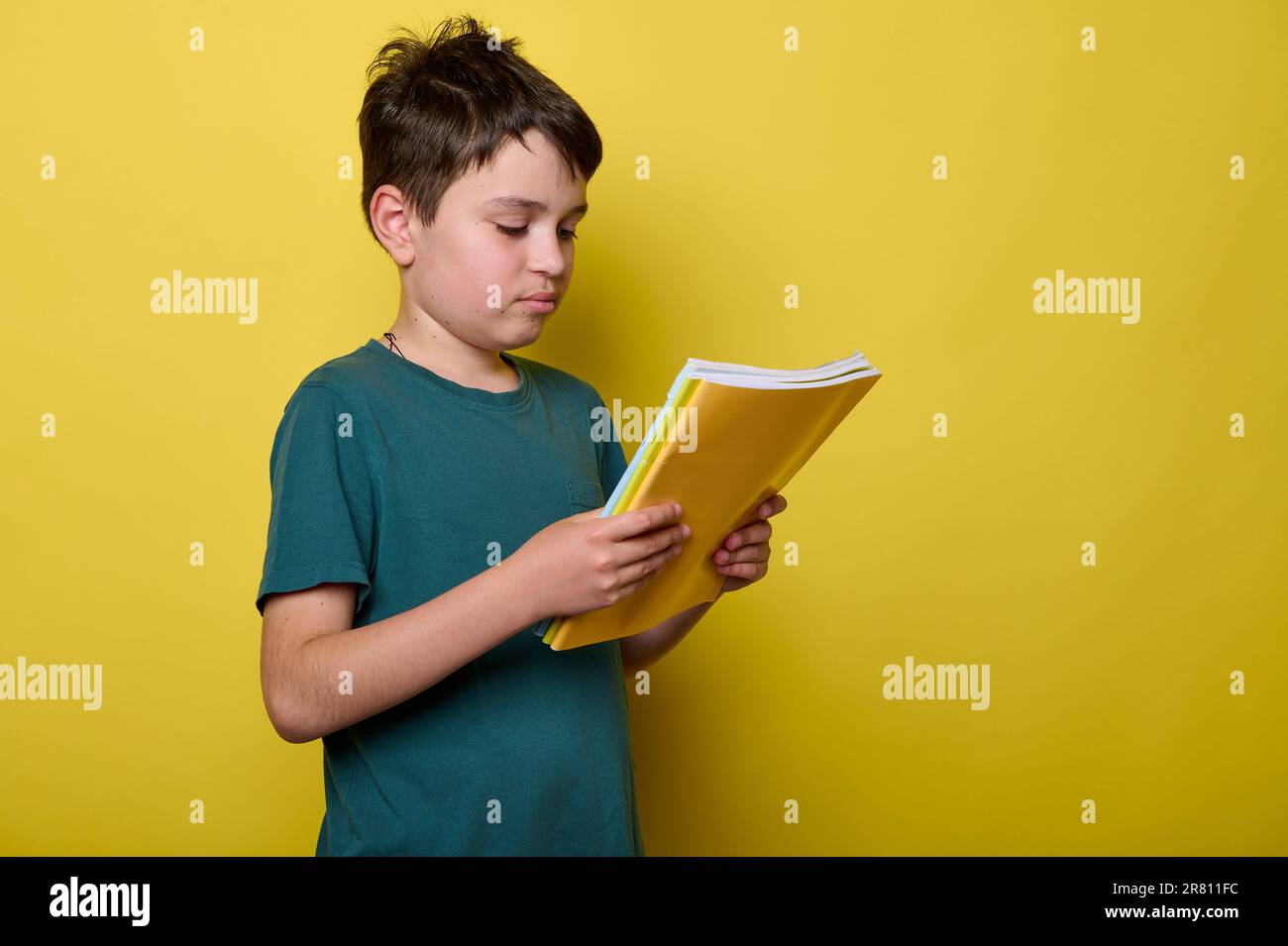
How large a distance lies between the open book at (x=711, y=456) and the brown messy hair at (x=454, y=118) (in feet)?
1.05

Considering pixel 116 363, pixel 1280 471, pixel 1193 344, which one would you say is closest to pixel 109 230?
pixel 116 363

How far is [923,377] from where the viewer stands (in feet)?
5.18

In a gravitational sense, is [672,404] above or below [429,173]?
below

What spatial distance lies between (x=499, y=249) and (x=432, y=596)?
314mm

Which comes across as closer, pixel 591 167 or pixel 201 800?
pixel 591 167

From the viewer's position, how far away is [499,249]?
3.20ft

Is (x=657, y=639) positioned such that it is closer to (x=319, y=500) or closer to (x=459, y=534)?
(x=459, y=534)

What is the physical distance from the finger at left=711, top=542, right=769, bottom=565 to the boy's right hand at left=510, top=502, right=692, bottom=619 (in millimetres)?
183

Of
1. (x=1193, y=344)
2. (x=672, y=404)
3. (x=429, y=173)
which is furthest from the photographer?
(x=1193, y=344)

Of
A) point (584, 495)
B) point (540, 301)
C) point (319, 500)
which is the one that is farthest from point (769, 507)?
point (319, 500)

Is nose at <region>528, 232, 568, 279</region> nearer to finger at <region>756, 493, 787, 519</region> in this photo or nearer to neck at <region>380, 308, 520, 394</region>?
neck at <region>380, 308, 520, 394</region>

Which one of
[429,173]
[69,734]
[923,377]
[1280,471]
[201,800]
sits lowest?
[201,800]

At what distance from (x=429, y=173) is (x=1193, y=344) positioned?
1186 mm

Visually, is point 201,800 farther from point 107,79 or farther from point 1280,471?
point 1280,471
